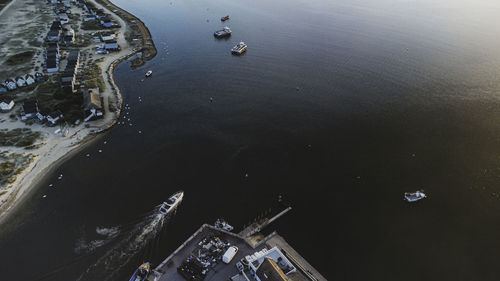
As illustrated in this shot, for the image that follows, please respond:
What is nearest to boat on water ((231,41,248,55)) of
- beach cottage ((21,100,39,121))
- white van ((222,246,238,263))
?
beach cottage ((21,100,39,121))

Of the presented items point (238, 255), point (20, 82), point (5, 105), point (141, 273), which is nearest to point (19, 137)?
point (5, 105)

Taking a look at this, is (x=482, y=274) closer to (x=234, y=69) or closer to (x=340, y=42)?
(x=234, y=69)

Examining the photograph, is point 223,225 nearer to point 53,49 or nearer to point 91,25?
point 53,49

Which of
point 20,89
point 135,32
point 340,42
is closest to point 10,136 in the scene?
point 20,89

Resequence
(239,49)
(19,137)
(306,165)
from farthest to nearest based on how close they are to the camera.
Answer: (239,49) → (19,137) → (306,165)

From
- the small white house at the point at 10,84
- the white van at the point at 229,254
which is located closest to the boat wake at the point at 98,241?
the white van at the point at 229,254

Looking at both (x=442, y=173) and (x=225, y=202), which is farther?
(x=442, y=173)

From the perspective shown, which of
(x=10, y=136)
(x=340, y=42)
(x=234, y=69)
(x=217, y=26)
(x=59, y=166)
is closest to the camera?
(x=59, y=166)

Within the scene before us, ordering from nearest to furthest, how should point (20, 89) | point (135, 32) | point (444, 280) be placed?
point (444, 280) → point (20, 89) → point (135, 32)
